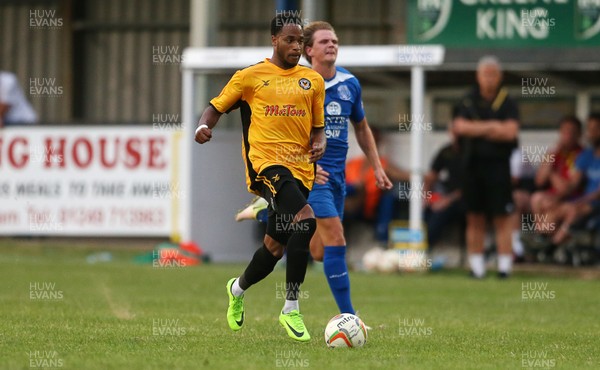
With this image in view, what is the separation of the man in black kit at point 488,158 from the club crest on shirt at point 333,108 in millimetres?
6285

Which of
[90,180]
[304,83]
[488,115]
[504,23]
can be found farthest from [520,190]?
[304,83]

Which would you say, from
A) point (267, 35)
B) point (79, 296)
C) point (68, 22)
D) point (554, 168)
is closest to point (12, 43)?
point (68, 22)

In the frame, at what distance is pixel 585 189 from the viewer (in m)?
16.8

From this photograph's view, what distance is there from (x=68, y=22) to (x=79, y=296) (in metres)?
15.3

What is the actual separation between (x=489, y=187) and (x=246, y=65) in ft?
12.5

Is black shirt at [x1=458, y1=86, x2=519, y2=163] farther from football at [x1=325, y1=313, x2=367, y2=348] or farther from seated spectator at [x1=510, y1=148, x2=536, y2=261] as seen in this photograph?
football at [x1=325, y1=313, x2=367, y2=348]

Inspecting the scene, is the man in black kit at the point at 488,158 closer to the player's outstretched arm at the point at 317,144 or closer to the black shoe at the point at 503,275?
the black shoe at the point at 503,275

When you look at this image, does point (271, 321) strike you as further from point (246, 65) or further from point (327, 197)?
point (246, 65)

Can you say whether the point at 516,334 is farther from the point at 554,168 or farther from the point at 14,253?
the point at 14,253

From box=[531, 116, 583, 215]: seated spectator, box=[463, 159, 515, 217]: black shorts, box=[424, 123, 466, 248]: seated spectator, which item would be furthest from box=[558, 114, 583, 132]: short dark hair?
box=[424, 123, 466, 248]: seated spectator

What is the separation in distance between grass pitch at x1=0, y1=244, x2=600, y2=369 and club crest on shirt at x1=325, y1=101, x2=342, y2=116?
1.62 meters

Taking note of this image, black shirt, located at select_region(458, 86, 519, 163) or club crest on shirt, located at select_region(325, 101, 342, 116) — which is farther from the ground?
club crest on shirt, located at select_region(325, 101, 342, 116)

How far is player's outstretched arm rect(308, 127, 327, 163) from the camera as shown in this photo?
8.86 m

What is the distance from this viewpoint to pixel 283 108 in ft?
28.9
